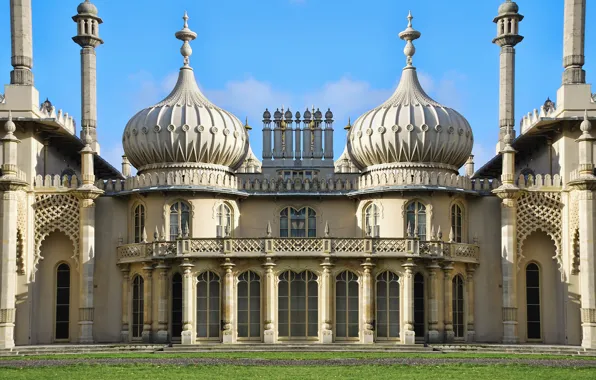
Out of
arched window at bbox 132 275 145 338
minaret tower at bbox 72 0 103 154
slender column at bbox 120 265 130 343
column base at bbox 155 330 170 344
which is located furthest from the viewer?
minaret tower at bbox 72 0 103 154

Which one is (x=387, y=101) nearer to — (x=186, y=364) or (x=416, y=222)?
(x=416, y=222)

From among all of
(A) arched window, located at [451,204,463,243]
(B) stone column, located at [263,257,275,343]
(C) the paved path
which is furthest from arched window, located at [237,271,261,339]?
(C) the paved path

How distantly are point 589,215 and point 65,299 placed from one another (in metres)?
26.0

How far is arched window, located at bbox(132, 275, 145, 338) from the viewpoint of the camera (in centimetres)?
6154

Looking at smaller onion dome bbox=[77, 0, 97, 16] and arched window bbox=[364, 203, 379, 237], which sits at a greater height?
smaller onion dome bbox=[77, 0, 97, 16]

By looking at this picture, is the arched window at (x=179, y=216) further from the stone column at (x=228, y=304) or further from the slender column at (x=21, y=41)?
the slender column at (x=21, y=41)

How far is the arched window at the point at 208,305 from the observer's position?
58938mm

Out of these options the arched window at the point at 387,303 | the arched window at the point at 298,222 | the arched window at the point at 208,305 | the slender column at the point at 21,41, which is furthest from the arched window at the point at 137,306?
the arched window at the point at 387,303

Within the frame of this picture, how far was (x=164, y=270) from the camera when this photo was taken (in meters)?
60.3

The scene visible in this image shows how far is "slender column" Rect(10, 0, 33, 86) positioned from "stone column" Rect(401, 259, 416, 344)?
2038cm

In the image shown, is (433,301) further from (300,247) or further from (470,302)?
(300,247)

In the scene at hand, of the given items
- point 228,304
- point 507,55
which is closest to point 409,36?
point 507,55

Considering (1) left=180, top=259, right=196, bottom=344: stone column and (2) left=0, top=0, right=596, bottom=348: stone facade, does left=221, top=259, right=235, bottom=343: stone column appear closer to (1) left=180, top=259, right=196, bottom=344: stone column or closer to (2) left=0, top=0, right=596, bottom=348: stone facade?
(2) left=0, top=0, right=596, bottom=348: stone facade

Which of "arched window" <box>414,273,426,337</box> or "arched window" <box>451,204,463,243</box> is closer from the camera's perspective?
"arched window" <box>414,273,426,337</box>
